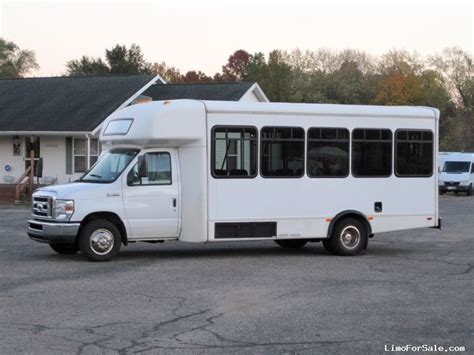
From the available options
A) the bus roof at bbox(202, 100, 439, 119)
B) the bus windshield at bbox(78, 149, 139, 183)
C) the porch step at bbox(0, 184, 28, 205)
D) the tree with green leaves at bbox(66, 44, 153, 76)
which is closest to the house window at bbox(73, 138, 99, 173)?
the porch step at bbox(0, 184, 28, 205)

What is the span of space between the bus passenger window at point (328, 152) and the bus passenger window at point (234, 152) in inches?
44.3

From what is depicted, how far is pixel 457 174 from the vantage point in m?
43.8

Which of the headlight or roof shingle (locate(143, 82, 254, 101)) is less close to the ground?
roof shingle (locate(143, 82, 254, 101))

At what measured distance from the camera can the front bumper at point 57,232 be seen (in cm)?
1319

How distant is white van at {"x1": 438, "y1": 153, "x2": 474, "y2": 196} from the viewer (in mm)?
43469

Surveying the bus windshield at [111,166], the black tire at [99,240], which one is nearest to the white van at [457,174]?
the bus windshield at [111,166]

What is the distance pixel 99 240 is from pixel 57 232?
703 mm

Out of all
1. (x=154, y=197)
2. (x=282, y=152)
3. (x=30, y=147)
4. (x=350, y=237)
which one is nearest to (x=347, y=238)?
(x=350, y=237)

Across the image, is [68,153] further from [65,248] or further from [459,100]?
[459,100]

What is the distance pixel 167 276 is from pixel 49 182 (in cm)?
2323

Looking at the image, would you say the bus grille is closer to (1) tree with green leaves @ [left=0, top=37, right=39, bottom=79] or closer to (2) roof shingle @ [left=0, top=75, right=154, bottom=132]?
(2) roof shingle @ [left=0, top=75, right=154, bottom=132]

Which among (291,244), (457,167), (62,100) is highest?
(62,100)

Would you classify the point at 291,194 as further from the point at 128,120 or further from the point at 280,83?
the point at 280,83

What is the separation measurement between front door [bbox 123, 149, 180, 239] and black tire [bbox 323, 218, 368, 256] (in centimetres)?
294
